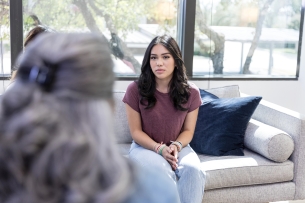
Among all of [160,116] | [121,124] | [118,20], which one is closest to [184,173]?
[160,116]

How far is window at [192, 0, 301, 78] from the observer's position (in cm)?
384

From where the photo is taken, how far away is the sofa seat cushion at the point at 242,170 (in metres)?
2.71

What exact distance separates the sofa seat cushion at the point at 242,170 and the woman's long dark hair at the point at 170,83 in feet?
1.28

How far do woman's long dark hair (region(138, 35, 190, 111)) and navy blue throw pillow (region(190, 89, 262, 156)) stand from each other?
14.1 inches

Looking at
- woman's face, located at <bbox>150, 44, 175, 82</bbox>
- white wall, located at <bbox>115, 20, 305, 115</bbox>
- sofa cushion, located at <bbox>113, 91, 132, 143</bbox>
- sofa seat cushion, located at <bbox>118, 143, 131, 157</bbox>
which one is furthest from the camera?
white wall, located at <bbox>115, 20, 305, 115</bbox>

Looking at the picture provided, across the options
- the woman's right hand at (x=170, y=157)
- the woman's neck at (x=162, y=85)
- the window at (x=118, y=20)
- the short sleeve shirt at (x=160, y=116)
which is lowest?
the woman's right hand at (x=170, y=157)

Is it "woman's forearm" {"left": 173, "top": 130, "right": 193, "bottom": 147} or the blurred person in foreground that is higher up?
the blurred person in foreground

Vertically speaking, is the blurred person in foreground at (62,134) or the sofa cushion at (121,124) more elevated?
the blurred person in foreground at (62,134)

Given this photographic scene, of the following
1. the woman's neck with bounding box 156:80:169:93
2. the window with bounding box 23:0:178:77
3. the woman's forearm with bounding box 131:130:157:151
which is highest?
the window with bounding box 23:0:178:77

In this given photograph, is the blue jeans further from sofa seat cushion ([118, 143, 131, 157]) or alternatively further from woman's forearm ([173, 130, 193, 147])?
sofa seat cushion ([118, 143, 131, 157])

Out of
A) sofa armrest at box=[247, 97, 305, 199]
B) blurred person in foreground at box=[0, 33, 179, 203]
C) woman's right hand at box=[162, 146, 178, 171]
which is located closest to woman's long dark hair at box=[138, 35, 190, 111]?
woman's right hand at box=[162, 146, 178, 171]

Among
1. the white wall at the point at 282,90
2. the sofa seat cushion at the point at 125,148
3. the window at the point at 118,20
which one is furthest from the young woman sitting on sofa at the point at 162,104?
the white wall at the point at 282,90

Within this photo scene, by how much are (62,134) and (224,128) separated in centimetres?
243

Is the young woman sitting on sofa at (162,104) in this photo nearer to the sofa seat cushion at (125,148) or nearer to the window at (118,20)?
the sofa seat cushion at (125,148)
